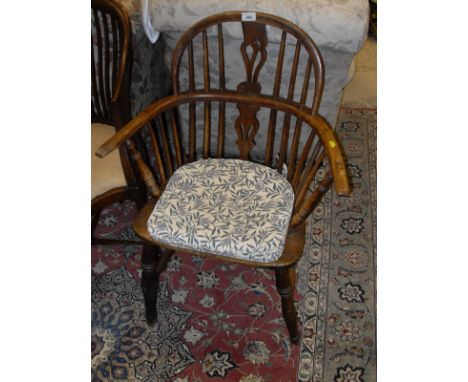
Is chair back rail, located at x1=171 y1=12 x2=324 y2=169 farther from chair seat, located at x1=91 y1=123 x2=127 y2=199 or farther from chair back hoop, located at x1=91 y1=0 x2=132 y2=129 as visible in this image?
chair seat, located at x1=91 y1=123 x2=127 y2=199

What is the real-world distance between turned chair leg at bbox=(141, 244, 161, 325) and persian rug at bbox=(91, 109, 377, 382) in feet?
0.26

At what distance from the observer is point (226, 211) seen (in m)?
1.63

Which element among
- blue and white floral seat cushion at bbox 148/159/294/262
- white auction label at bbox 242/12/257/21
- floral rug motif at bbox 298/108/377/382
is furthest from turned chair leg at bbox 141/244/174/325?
white auction label at bbox 242/12/257/21

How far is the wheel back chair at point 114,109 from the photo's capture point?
1.73 m

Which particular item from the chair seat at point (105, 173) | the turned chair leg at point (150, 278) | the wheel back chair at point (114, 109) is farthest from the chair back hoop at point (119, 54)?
the turned chair leg at point (150, 278)

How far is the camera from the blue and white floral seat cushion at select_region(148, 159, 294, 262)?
1.54 m

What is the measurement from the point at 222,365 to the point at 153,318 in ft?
1.06

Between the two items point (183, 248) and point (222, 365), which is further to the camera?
point (222, 365)

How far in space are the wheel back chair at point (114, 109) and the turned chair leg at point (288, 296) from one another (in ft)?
2.01

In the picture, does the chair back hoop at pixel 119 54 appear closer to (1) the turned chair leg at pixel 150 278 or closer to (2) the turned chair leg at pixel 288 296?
(1) the turned chair leg at pixel 150 278

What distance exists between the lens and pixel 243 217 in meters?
1.61
